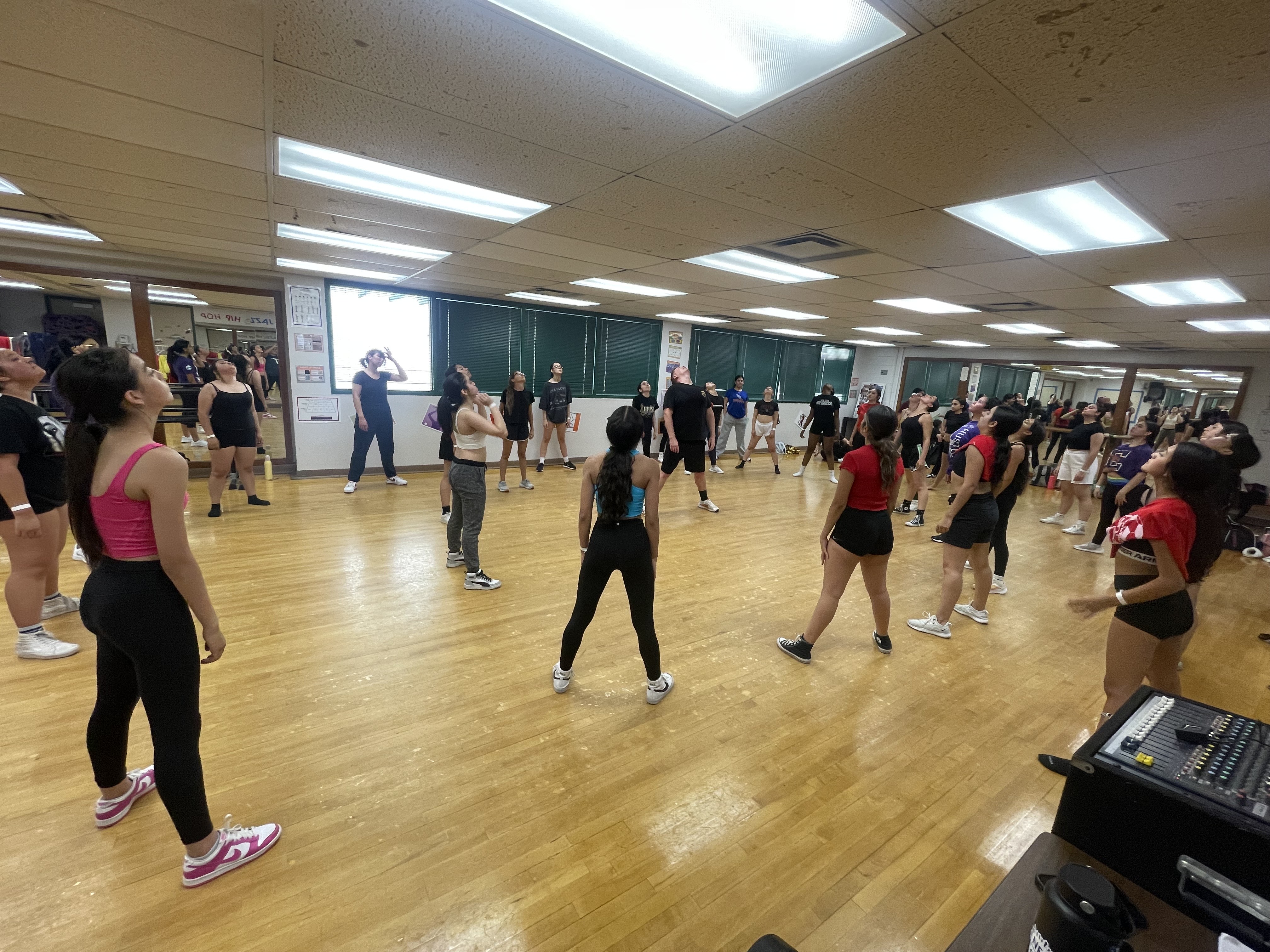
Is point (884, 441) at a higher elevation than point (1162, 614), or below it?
higher

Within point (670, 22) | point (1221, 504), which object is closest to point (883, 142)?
point (670, 22)

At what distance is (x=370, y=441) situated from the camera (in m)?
6.13

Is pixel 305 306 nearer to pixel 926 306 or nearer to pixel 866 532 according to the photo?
pixel 866 532

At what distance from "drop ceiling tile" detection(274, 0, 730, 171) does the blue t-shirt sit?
17.7ft

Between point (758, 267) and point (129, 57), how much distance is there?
381cm

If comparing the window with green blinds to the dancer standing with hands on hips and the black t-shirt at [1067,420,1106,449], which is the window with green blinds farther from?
the black t-shirt at [1067,420,1106,449]

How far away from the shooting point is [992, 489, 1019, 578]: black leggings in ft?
Result: 11.9

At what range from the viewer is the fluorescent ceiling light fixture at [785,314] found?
22.8 feet

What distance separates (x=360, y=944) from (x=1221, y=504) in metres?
3.72

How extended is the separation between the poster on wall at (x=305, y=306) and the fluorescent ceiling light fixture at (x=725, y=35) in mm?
6400

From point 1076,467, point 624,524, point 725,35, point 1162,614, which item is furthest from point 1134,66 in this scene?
point 1076,467

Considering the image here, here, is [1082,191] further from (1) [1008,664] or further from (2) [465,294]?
(2) [465,294]

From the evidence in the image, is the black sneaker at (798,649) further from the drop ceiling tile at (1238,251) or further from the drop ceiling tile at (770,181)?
the drop ceiling tile at (1238,251)

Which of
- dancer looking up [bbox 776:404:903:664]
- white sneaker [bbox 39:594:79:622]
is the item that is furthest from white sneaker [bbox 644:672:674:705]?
white sneaker [bbox 39:594:79:622]
